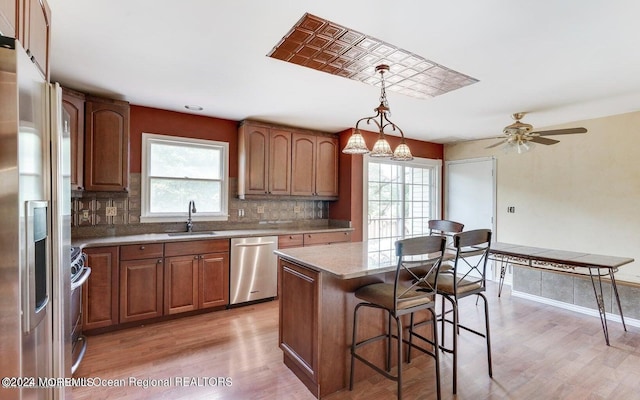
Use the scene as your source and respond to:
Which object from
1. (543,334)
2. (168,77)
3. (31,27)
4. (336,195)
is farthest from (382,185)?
(31,27)

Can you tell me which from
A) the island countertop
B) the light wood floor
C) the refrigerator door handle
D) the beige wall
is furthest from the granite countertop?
the beige wall

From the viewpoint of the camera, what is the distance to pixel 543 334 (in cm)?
298

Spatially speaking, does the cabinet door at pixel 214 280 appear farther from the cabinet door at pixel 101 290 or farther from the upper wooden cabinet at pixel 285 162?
the upper wooden cabinet at pixel 285 162

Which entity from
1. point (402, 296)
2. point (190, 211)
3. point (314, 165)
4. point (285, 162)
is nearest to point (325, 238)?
point (314, 165)

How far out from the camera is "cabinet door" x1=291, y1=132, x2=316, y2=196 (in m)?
4.30

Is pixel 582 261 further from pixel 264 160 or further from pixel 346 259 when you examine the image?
pixel 264 160

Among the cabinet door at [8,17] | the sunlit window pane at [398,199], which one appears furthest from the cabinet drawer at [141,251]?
the sunlit window pane at [398,199]

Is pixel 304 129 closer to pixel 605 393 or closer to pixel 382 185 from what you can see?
pixel 382 185

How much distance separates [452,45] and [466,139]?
3575 millimetres

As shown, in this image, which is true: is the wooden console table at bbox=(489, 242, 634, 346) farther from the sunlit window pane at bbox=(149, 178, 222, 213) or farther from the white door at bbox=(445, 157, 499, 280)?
the sunlit window pane at bbox=(149, 178, 222, 213)

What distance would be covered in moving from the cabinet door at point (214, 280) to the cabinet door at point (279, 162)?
3.78ft

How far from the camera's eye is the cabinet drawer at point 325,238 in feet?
13.4

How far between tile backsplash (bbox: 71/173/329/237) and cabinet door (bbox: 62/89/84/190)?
0.23 meters

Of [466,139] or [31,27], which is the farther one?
[466,139]
